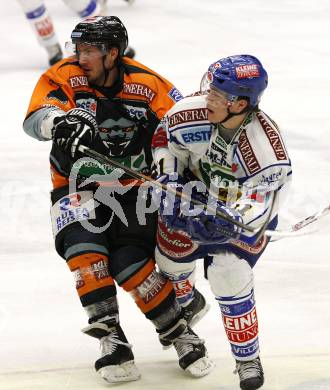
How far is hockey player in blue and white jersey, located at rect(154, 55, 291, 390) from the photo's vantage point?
3.69m

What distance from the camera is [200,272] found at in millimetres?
5270

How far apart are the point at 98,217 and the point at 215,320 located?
86 cm

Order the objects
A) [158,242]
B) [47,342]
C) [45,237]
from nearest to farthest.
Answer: [158,242], [47,342], [45,237]

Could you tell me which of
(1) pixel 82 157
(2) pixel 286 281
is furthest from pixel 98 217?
(2) pixel 286 281

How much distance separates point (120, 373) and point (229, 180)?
0.79m

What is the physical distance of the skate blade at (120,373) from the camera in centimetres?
402

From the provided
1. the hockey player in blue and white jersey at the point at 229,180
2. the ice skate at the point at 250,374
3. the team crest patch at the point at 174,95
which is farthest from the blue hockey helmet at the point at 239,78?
the ice skate at the point at 250,374

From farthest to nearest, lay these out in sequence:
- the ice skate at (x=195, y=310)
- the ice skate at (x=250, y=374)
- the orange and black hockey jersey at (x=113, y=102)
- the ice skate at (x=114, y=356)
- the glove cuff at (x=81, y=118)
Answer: the ice skate at (x=195, y=310) → the orange and black hockey jersey at (x=113, y=102) → the ice skate at (x=114, y=356) → the glove cuff at (x=81, y=118) → the ice skate at (x=250, y=374)

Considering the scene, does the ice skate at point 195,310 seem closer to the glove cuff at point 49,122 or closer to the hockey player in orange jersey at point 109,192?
the hockey player in orange jersey at point 109,192

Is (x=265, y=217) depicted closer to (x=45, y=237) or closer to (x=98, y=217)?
(x=98, y=217)

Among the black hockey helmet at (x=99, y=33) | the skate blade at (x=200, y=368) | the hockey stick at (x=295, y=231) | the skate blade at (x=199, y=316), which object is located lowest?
the skate blade at (x=199, y=316)

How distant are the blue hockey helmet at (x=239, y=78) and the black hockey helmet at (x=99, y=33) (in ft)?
1.78

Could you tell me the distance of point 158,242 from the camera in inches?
162

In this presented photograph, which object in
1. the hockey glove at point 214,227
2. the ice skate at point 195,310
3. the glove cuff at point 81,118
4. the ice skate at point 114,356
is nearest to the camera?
the hockey glove at point 214,227
